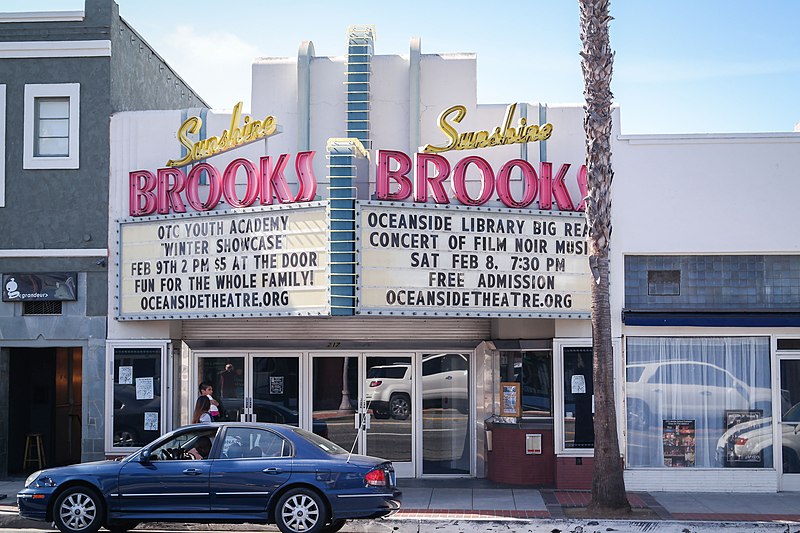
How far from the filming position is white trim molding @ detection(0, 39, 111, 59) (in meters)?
17.1

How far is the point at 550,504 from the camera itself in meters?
14.6

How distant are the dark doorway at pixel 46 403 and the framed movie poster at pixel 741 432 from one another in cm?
1273

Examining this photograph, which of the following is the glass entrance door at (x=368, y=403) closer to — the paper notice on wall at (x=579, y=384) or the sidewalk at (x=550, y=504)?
the sidewalk at (x=550, y=504)

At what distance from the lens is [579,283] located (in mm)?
15688

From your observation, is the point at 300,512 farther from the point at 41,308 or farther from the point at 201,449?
the point at 41,308

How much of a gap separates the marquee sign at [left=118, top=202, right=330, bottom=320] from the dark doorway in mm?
3319

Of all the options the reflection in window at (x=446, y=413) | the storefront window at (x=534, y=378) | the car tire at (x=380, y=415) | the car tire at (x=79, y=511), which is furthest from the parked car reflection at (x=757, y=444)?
the car tire at (x=79, y=511)

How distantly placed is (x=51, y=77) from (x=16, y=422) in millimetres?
6558

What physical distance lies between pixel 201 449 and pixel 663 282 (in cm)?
821

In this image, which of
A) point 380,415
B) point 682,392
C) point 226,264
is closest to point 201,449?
point 226,264

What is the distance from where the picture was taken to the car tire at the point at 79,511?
12289mm

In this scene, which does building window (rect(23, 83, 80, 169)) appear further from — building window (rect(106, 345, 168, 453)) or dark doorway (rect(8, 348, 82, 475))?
dark doorway (rect(8, 348, 82, 475))

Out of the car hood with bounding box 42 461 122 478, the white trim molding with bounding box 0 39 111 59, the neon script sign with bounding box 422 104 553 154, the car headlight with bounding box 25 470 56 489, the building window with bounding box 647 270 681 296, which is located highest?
the white trim molding with bounding box 0 39 111 59

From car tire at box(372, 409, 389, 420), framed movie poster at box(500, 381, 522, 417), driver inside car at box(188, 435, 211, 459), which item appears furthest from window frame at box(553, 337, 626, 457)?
driver inside car at box(188, 435, 211, 459)
